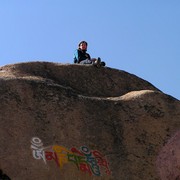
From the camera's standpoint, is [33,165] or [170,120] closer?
[33,165]

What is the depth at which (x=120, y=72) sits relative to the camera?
1630 cm

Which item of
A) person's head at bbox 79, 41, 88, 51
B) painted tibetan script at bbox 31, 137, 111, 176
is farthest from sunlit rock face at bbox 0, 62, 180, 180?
person's head at bbox 79, 41, 88, 51

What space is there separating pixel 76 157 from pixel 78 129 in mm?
747

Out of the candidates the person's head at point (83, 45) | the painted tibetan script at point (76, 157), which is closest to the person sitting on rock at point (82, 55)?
the person's head at point (83, 45)

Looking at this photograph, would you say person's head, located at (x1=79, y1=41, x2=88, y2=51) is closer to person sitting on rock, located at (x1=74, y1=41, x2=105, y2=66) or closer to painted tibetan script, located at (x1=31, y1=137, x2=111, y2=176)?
person sitting on rock, located at (x1=74, y1=41, x2=105, y2=66)

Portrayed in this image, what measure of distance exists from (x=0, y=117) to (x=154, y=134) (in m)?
4.15

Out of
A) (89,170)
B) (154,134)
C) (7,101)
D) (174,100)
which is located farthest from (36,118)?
(174,100)

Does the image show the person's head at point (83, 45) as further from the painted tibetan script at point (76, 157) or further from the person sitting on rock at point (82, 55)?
the painted tibetan script at point (76, 157)

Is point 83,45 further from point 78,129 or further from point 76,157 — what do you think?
point 76,157

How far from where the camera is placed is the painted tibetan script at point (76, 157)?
12.2 meters

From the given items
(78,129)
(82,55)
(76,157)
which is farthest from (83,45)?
(76,157)

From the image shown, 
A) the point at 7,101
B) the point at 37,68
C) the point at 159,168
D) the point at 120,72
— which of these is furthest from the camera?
the point at 120,72

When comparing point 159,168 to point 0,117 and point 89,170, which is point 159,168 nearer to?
point 89,170

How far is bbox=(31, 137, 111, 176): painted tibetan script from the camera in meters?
12.2
